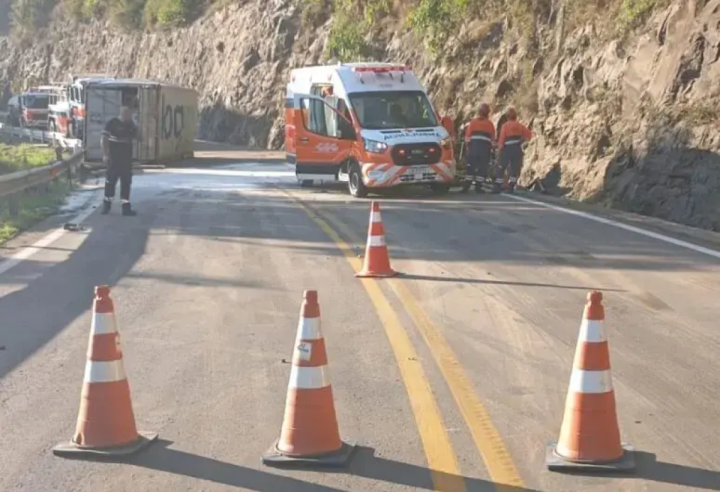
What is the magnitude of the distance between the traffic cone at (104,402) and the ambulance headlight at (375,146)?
15.5 m

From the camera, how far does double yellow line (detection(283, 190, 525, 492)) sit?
5.54m

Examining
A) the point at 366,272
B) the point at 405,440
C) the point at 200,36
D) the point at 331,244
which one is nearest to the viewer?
the point at 405,440

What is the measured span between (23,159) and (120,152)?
52.0 ft

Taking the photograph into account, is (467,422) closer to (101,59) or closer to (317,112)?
(317,112)

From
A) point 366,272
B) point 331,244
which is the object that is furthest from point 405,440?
point 331,244

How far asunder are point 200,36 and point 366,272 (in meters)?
48.4

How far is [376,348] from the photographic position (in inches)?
325

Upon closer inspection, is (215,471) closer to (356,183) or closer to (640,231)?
(640,231)

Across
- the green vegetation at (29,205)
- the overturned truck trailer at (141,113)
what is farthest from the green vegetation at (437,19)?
the green vegetation at (29,205)

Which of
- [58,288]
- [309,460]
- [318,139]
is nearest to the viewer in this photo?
[309,460]

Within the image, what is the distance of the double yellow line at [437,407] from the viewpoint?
5543 mm

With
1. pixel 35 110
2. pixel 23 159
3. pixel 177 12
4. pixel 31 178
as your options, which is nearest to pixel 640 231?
pixel 31 178

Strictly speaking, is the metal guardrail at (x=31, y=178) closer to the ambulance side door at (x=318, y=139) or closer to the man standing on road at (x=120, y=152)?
the man standing on road at (x=120, y=152)

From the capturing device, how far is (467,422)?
6.38 metres
